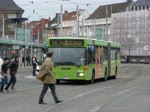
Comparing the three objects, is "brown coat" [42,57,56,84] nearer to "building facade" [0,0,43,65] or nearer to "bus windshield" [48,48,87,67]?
"bus windshield" [48,48,87,67]

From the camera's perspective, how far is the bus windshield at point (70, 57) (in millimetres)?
28375

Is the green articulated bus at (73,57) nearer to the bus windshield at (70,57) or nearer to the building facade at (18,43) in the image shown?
the bus windshield at (70,57)

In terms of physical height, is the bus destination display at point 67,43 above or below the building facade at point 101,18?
below

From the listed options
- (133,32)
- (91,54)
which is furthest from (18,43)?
(133,32)

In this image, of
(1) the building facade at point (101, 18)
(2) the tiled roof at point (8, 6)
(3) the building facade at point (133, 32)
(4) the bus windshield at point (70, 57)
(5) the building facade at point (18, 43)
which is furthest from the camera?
(1) the building facade at point (101, 18)

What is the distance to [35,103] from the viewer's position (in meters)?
17.1

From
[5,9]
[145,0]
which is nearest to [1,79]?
[5,9]

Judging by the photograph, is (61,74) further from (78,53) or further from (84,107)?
(84,107)

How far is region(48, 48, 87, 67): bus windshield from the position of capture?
93.1 ft

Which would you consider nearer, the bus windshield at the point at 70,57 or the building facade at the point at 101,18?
the bus windshield at the point at 70,57

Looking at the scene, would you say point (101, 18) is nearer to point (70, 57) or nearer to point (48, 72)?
point (70, 57)

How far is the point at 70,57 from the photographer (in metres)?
28.5

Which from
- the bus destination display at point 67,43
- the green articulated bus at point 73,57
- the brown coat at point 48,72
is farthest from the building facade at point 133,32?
the brown coat at point 48,72

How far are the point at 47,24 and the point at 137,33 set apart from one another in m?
73.4
